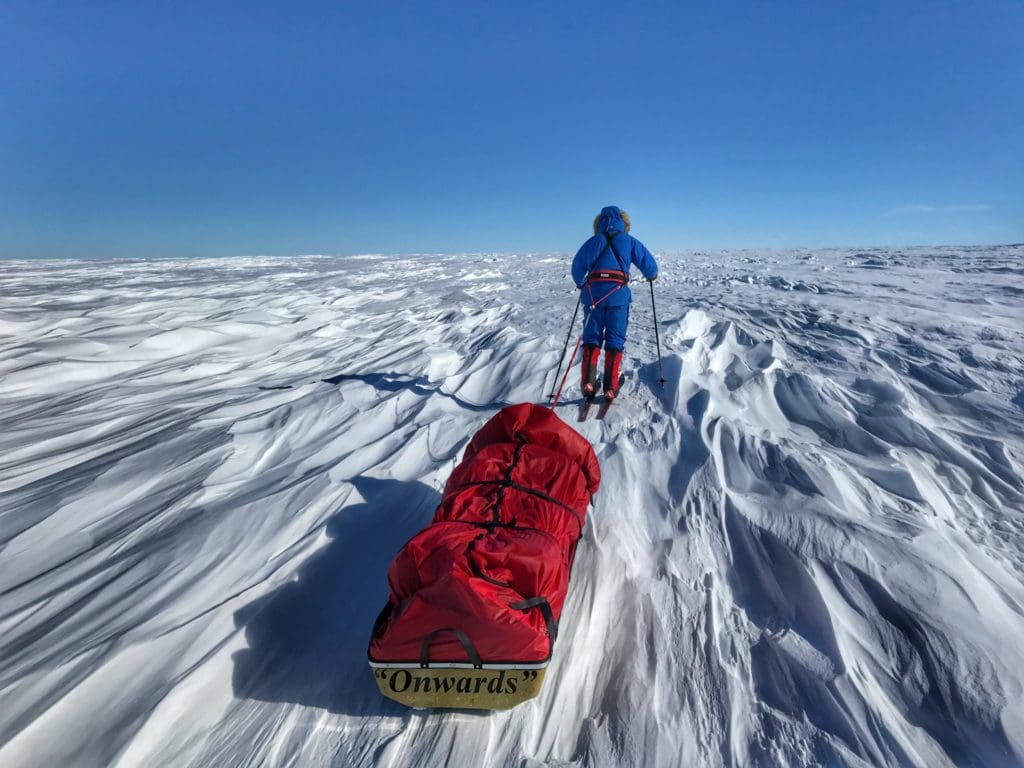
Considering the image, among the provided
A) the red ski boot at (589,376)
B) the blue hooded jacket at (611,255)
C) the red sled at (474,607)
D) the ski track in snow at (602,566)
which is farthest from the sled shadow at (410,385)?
the red sled at (474,607)

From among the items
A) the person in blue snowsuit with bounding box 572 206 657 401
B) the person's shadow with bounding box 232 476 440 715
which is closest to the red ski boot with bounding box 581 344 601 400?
the person in blue snowsuit with bounding box 572 206 657 401

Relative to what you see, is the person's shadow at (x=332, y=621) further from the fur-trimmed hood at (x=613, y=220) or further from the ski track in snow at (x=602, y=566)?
the fur-trimmed hood at (x=613, y=220)

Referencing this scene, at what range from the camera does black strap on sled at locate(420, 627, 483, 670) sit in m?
1.43

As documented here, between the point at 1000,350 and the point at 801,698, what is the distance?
5351 millimetres

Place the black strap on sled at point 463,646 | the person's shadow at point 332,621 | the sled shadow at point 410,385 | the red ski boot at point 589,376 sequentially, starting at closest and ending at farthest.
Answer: the black strap on sled at point 463,646 → the person's shadow at point 332,621 → the red ski boot at point 589,376 → the sled shadow at point 410,385

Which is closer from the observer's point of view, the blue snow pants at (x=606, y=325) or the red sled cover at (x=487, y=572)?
the red sled cover at (x=487, y=572)

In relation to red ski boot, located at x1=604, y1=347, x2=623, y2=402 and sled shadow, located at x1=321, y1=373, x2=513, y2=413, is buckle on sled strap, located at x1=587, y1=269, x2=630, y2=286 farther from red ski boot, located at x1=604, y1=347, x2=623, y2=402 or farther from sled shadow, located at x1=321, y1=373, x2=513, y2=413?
sled shadow, located at x1=321, y1=373, x2=513, y2=413

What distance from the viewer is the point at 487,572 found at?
5.11 ft

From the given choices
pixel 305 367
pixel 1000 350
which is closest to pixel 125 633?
pixel 305 367

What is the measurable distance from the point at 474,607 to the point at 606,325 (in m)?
3.47

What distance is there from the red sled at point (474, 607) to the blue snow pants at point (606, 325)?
271 cm

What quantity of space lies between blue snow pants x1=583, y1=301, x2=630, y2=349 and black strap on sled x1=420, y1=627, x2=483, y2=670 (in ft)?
11.0

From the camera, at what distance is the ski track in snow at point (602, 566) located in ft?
5.21

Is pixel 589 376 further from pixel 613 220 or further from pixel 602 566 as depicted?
pixel 602 566
